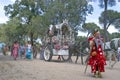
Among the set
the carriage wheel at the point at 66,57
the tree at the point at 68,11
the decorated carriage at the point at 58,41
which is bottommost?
the carriage wheel at the point at 66,57

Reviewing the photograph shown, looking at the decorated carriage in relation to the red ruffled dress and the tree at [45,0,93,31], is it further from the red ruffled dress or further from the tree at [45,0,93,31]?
the tree at [45,0,93,31]

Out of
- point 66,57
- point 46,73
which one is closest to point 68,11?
point 66,57

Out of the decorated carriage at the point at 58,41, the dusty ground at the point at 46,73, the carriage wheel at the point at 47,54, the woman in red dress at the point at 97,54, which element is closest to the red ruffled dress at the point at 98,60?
the woman in red dress at the point at 97,54

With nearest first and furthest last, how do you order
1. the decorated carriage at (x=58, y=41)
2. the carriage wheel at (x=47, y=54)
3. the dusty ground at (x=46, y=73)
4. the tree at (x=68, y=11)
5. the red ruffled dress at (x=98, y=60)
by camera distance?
1. the dusty ground at (x=46, y=73)
2. the red ruffled dress at (x=98, y=60)
3. the decorated carriage at (x=58, y=41)
4. the carriage wheel at (x=47, y=54)
5. the tree at (x=68, y=11)

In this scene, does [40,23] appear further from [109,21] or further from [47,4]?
[109,21]

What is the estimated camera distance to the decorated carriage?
26.7m

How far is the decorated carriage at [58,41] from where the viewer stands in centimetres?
2667

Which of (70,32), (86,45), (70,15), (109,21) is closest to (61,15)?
(70,15)

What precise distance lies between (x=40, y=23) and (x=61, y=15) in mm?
4014

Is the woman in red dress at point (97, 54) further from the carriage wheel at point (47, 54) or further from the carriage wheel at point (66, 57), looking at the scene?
the carriage wheel at point (66, 57)

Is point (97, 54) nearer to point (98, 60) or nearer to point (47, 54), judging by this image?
point (98, 60)

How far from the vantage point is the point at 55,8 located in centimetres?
5125

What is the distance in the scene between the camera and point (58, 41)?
27172 millimetres

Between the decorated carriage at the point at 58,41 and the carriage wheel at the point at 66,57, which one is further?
the carriage wheel at the point at 66,57
